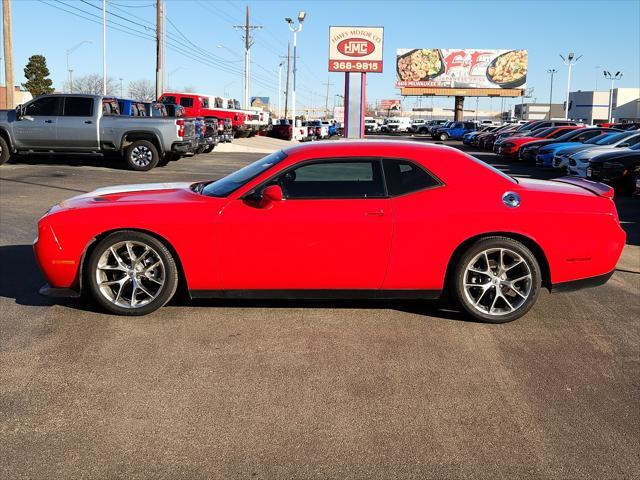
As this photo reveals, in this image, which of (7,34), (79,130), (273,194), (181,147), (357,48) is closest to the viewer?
(273,194)

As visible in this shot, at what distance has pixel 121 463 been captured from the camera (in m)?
3.33

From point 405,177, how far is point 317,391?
2.13 metres

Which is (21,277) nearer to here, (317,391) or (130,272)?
(130,272)

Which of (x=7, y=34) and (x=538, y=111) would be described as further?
(x=538, y=111)

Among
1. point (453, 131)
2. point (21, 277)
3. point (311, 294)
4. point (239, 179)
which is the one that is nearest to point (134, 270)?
point (239, 179)

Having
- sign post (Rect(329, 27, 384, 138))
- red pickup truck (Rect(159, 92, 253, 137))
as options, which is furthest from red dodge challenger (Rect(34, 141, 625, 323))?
sign post (Rect(329, 27, 384, 138))

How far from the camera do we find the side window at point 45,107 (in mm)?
18703

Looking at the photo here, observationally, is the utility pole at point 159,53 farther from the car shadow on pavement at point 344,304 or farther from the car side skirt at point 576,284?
the car side skirt at point 576,284

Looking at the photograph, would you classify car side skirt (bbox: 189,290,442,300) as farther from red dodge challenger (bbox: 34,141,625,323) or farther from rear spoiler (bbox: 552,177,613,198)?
rear spoiler (bbox: 552,177,613,198)

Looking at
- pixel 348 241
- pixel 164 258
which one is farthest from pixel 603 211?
pixel 164 258

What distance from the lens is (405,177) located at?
5598 millimetres

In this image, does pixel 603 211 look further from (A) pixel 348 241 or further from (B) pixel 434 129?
(B) pixel 434 129

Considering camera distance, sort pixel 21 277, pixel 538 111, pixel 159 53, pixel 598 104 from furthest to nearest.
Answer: pixel 538 111 < pixel 598 104 < pixel 159 53 < pixel 21 277

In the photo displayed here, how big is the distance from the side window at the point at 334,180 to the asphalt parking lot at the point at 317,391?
3.44 feet
